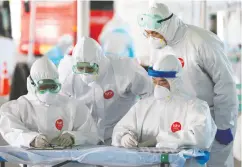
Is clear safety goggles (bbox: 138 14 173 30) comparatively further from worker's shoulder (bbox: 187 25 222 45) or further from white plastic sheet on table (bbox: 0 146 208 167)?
white plastic sheet on table (bbox: 0 146 208 167)

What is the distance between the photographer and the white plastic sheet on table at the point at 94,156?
3.06 m

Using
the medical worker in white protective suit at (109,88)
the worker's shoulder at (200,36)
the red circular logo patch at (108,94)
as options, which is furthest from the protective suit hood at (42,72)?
the worker's shoulder at (200,36)

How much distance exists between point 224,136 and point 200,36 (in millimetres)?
703

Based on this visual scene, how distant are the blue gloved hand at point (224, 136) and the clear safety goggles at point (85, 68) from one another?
3.17ft

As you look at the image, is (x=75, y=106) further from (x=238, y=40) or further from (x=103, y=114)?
(x=238, y=40)

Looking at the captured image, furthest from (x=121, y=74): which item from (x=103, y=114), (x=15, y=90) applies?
(x=15, y=90)

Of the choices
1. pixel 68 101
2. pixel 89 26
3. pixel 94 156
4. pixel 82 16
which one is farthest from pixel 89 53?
pixel 89 26

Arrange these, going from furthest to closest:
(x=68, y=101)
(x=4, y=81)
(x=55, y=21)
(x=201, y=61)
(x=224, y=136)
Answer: (x=55, y=21)
(x=4, y=81)
(x=224, y=136)
(x=201, y=61)
(x=68, y=101)

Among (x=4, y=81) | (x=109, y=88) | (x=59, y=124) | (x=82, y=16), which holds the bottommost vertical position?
(x=4, y=81)

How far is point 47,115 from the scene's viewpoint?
367cm

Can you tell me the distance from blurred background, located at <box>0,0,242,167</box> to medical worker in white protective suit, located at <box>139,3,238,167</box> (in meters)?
0.60

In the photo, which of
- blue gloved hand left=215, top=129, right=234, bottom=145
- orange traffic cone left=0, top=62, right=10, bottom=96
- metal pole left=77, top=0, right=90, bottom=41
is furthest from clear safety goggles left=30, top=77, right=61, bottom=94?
orange traffic cone left=0, top=62, right=10, bottom=96

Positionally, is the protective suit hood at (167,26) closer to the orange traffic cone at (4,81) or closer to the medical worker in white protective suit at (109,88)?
the medical worker in white protective suit at (109,88)

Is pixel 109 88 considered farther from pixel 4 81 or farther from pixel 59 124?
pixel 4 81
